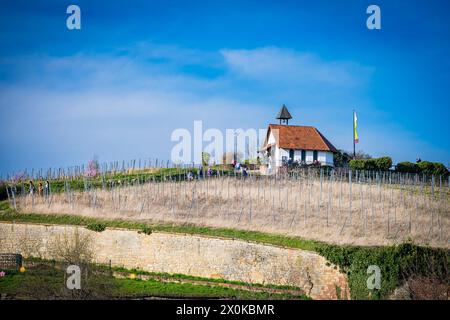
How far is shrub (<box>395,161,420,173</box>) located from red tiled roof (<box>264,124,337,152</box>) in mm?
7078

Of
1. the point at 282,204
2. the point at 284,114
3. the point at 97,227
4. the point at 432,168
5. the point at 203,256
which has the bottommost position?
the point at 203,256

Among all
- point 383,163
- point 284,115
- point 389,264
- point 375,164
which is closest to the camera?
point 389,264

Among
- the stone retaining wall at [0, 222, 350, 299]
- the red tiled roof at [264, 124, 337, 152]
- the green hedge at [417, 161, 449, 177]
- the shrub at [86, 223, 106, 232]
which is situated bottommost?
the stone retaining wall at [0, 222, 350, 299]

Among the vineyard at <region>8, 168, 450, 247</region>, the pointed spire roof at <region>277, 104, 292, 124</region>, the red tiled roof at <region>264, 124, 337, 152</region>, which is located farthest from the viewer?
the pointed spire roof at <region>277, 104, 292, 124</region>

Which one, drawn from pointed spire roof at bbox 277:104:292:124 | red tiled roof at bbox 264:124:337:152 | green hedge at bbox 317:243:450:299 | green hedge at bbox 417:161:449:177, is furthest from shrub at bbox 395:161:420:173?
green hedge at bbox 317:243:450:299

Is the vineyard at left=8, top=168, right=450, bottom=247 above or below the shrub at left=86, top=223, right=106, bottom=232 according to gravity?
above

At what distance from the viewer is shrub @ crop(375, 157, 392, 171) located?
50.7 meters

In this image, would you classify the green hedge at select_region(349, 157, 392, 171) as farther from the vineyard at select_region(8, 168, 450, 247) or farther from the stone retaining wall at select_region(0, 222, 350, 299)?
the stone retaining wall at select_region(0, 222, 350, 299)

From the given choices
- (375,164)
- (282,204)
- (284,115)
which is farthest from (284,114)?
(282,204)

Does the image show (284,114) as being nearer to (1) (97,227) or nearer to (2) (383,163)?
(2) (383,163)

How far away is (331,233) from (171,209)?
1170 centimetres

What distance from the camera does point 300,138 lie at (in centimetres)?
5559

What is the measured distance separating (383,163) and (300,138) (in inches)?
332

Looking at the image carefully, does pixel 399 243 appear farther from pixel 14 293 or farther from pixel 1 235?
pixel 1 235
